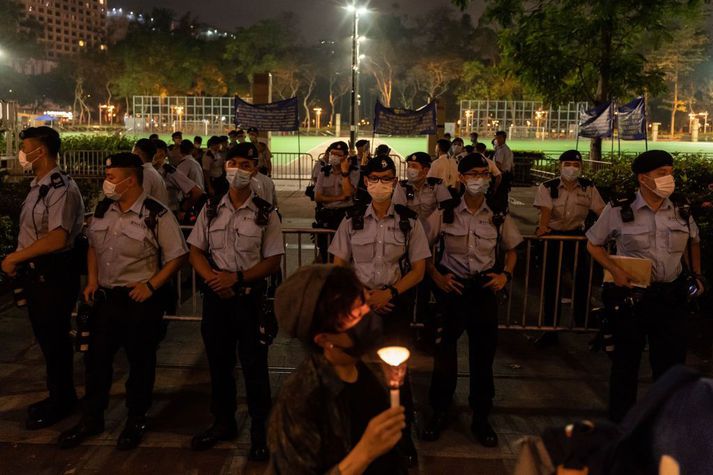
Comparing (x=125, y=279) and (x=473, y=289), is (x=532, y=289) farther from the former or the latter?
(x=125, y=279)

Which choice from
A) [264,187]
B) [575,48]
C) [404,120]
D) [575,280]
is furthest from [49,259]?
[575,48]

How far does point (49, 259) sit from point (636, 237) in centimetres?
397

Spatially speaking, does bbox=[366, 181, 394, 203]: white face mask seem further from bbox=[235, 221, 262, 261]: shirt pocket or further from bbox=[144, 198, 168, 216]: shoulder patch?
bbox=[144, 198, 168, 216]: shoulder patch

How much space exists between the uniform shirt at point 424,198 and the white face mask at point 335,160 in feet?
6.18

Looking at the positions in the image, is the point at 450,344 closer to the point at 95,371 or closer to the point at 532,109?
the point at 95,371

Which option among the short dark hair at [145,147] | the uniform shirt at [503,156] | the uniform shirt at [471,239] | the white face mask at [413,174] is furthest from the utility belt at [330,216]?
the uniform shirt at [503,156]

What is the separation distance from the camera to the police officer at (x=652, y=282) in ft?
15.1

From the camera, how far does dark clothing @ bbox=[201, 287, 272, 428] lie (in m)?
4.66

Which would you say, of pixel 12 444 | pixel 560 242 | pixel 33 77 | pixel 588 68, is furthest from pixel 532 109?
pixel 33 77

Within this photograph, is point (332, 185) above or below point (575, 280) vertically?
above

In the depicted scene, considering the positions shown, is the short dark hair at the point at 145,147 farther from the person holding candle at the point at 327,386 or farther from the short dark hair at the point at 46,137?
the person holding candle at the point at 327,386

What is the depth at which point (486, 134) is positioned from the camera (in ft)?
164

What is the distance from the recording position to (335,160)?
9422 millimetres

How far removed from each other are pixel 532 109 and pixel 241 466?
47.0 m
